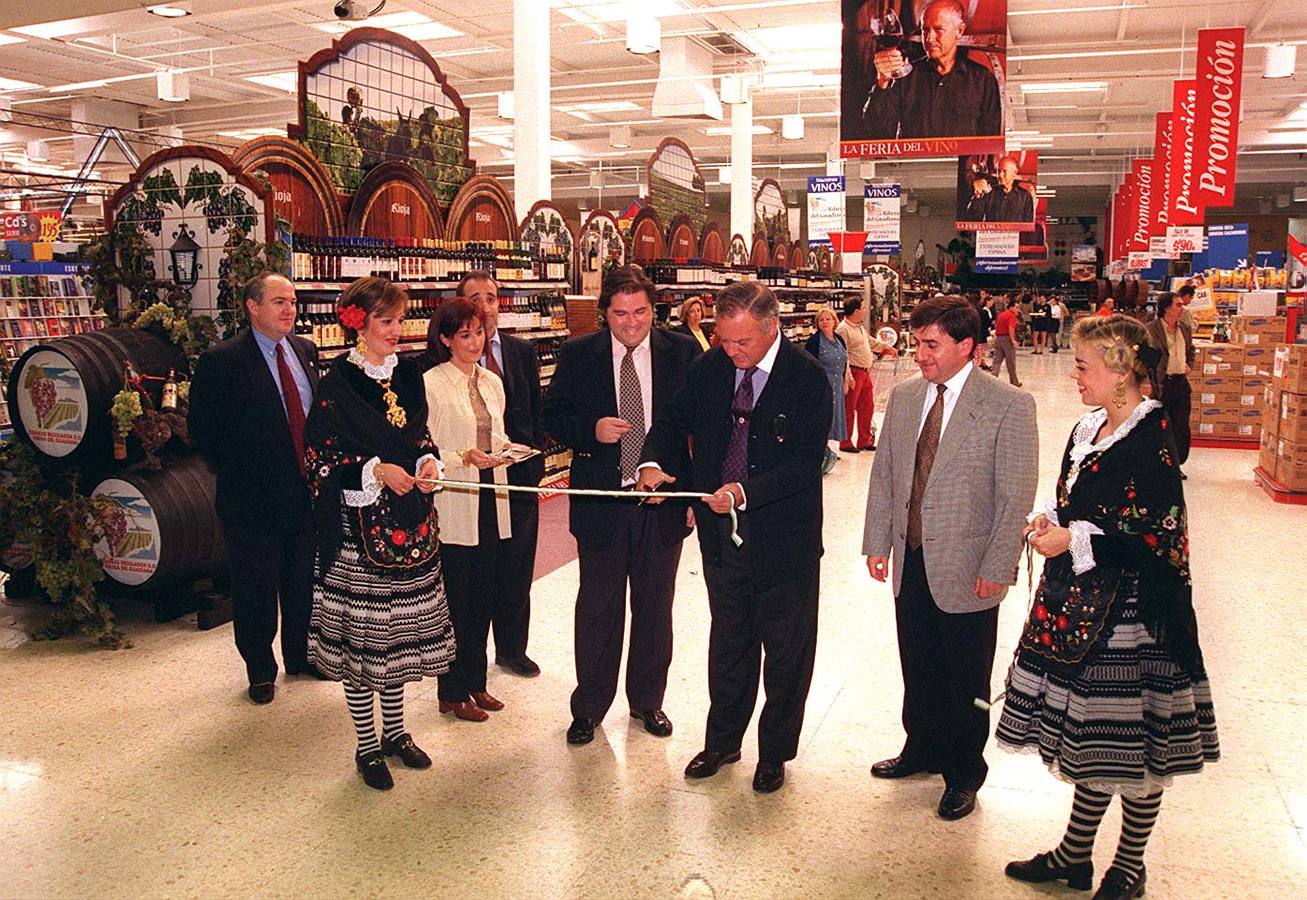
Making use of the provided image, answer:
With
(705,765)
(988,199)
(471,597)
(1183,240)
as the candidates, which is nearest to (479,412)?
(471,597)

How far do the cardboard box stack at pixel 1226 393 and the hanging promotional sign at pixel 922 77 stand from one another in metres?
5.19

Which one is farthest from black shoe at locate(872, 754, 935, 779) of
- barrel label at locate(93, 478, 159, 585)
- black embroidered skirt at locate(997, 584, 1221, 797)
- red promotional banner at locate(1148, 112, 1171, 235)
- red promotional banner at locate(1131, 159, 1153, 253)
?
red promotional banner at locate(1131, 159, 1153, 253)

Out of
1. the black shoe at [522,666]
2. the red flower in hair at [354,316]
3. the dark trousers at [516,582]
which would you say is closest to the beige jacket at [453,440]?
the dark trousers at [516,582]

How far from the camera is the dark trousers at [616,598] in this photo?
385cm

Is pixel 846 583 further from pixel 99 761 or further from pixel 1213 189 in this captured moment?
pixel 1213 189

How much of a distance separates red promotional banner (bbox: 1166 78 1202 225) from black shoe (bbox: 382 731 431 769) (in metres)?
11.0

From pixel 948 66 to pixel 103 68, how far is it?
13068 millimetres

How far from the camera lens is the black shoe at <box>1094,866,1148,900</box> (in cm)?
287

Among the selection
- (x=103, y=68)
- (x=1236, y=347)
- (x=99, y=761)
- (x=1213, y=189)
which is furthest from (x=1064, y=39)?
(x=99, y=761)

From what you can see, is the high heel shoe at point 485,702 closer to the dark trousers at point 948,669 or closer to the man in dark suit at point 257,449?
the man in dark suit at point 257,449

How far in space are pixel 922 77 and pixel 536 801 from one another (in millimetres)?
6361

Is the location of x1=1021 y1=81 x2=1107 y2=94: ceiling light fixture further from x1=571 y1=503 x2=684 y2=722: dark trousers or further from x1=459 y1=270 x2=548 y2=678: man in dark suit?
x1=571 y1=503 x2=684 y2=722: dark trousers

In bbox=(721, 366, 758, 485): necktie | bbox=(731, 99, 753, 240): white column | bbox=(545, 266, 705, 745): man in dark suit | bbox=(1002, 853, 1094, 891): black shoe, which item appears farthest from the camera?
bbox=(731, 99, 753, 240): white column

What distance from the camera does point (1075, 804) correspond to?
115 inches
